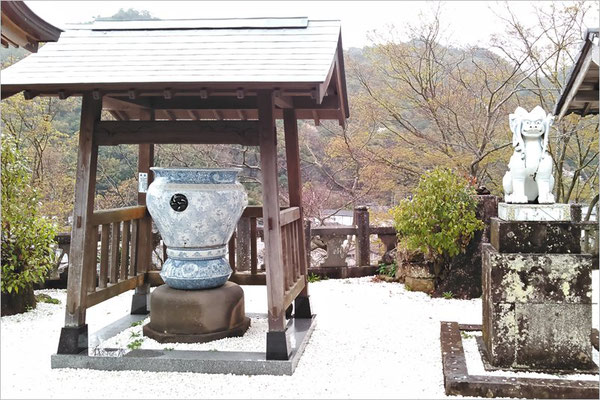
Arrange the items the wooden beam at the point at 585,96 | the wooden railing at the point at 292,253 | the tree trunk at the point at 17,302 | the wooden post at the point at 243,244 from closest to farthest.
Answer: the wooden railing at the point at 292,253 < the wooden beam at the point at 585,96 < the tree trunk at the point at 17,302 < the wooden post at the point at 243,244

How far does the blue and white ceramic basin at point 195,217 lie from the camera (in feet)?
17.1

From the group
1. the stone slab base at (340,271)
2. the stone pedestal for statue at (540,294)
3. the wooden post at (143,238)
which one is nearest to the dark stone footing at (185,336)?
the wooden post at (143,238)

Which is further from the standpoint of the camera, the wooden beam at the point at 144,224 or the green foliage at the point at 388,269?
the green foliage at the point at 388,269

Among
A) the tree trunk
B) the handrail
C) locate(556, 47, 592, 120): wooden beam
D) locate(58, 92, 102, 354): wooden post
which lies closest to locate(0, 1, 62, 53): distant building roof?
locate(58, 92, 102, 354): wooden post

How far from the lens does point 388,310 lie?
6977 millimetres

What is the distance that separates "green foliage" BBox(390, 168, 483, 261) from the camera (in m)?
7.47

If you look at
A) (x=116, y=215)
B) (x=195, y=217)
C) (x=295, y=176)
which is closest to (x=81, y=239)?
(x=116, y=215)

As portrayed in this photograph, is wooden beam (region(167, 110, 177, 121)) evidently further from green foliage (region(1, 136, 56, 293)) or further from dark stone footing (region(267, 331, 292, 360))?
dark stone footing (region(267, 331, 292, 360))

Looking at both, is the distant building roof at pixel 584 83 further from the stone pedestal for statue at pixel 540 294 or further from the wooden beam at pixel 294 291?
the wooden beam at pixel 294 291

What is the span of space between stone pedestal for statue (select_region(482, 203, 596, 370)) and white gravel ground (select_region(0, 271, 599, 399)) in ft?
2.41

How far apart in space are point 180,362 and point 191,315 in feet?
2.09

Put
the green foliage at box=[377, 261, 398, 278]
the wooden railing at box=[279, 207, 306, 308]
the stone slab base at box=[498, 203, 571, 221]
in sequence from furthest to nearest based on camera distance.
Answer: the green foliage at box=[377, 261, 398, 278], the wooden railing at box=[279, 207, 306, 308], the stone slab base at box=[498, 203, 571, 221]

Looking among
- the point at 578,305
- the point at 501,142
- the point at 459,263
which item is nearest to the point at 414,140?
the point at 501,142

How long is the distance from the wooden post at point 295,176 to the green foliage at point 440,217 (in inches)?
88.5
